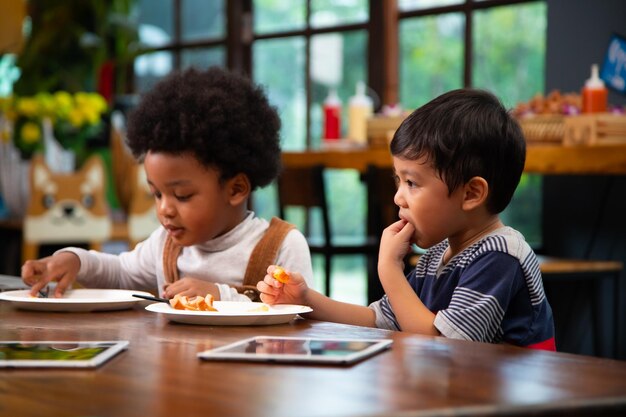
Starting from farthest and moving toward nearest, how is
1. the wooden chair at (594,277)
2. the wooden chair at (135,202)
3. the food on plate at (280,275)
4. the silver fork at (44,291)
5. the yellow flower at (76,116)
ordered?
1. the yellow flower at (76,116)
2. the wooden chair at (135,202)
3. the wooden chair at (594,277)
4. the silver fork at (44,291)
5. the food on plate at (280,275)

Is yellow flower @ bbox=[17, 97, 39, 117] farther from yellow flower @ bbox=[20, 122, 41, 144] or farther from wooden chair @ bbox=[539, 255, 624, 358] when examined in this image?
wooden chair @ bbox=[539, 255, 624, 358]

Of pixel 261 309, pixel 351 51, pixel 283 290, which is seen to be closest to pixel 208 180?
pixel 283 290

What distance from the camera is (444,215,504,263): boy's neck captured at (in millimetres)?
1598

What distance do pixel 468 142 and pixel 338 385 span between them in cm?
A: 73

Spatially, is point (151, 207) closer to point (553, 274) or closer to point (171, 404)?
point (553, 274)

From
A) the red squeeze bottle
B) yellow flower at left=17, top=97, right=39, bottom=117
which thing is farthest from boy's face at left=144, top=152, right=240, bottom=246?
yellow flower at left=17, top=97, right=39, bottom=117

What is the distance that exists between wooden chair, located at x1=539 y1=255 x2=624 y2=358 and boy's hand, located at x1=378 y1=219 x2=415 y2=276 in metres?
1.81

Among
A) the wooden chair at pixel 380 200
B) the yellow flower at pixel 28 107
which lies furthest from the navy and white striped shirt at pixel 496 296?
the yellow flower at pixel 28 107

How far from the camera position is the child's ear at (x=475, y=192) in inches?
61.1

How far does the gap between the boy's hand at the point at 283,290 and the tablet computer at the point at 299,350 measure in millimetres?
374

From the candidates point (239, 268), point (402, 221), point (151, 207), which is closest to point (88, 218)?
point (151, 207)

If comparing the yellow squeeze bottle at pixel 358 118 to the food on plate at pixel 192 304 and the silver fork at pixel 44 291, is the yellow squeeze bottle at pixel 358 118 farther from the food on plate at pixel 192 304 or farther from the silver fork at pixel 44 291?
the food on plate at pixel 192 304

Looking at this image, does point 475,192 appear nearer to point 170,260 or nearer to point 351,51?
point 170,260

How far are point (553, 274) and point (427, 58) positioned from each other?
71.1 inches
